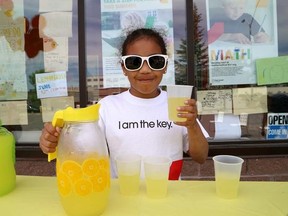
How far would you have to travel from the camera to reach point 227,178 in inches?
45.7

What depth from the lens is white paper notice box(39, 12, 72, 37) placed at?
359 cm

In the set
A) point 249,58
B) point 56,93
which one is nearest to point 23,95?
point 56,93

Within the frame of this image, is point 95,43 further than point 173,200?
Yes

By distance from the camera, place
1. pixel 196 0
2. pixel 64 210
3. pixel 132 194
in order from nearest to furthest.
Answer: pixel 64 210 < pixel 132 194 < pixel 196 0

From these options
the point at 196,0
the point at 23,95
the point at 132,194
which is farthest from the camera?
the point at 23,95

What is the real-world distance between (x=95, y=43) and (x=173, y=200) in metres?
2.73

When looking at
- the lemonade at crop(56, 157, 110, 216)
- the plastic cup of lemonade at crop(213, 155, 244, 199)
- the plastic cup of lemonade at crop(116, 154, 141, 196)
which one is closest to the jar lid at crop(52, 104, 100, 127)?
the lemonade at crop(56, 157, 110, 216)

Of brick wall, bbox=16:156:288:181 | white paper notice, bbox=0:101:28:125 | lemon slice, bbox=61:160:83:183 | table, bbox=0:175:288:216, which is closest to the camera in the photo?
lemon slice, bbox=61:160:83:183

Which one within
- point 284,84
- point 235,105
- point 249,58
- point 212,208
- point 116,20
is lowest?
point 212,208

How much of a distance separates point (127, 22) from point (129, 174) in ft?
8.59

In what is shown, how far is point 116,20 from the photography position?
354 cm

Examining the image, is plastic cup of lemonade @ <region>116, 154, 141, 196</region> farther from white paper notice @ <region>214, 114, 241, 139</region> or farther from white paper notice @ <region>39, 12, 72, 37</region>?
white paper notice @ <region>39, 12, 72, 37</region>

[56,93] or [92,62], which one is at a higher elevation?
[92,62]

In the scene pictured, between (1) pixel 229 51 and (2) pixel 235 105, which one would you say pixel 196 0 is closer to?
(1) pixel 229 51
